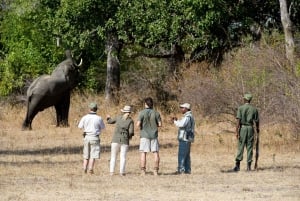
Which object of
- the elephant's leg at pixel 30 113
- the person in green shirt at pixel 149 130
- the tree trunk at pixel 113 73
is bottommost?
the person in green shirt at pixel 149 130

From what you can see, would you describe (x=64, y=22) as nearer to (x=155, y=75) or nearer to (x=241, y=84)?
(x=155, y=75)

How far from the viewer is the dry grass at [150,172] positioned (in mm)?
15328

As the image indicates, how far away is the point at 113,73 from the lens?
41.8 m

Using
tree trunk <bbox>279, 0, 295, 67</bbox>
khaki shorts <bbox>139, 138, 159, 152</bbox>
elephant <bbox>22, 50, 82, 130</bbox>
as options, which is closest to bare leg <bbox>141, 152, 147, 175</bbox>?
khaki shorts <bbox>139, 138, 159, 152</bbox>

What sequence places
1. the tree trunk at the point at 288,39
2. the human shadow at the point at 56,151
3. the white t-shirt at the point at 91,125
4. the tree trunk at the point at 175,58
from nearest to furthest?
the white t-shirt at the point at 91,125, the human shadow at the point at 56,151, the tree trunk at the point at 288,39, the tree trunk at the point at 175,58

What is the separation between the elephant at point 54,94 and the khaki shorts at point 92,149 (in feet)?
48.0

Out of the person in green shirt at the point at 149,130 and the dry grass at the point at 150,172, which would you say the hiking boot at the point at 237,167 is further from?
the person in green shirt at the point at 149,130

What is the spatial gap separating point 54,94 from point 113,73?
8823 mm

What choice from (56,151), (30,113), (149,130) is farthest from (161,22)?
(149,130)

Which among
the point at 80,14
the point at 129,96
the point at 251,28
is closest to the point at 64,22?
the point at 80,14

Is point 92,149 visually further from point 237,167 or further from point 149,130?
point 237,167

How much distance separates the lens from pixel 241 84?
1017 inches

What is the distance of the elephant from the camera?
1303 inches

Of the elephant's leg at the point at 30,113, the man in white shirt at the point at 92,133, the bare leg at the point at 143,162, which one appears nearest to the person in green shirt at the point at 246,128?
the bare leg at the point at 143,162
